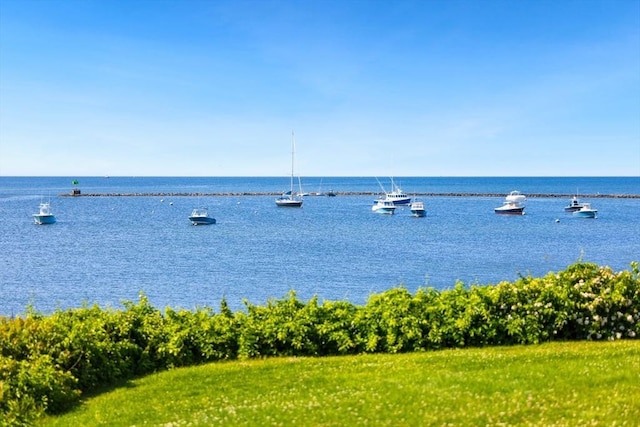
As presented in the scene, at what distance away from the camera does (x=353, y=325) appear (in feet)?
45.0

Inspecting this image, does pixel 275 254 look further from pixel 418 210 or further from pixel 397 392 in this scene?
pixel 418 210

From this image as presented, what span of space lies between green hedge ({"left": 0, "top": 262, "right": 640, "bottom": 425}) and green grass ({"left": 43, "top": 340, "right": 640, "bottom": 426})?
0.58m

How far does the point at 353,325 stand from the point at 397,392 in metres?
3.53

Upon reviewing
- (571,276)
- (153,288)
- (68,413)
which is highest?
(571,276)

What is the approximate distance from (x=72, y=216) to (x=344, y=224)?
58.3 metres

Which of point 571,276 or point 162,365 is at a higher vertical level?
point 571,276

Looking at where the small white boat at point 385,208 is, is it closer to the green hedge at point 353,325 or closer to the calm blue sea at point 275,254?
the calm blue sea at point 275,254

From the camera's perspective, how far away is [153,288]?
1738 inches

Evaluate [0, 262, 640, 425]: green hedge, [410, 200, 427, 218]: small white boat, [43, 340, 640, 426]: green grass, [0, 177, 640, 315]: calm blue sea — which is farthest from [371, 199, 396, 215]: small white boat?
[43, 340, 640, 426]: green grass

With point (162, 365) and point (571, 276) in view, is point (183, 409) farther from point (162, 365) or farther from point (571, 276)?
point (571, 276)

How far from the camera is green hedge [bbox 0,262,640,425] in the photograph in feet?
40.5

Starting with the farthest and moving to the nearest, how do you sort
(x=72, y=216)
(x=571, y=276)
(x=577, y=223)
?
(x=72, y=216) → (x=577, y=223) → (x=571, y=276)

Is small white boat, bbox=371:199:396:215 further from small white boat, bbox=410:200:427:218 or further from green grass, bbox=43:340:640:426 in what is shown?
green grass, bbox=43:340:640:426

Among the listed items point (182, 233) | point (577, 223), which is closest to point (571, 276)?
point (182, 233)
